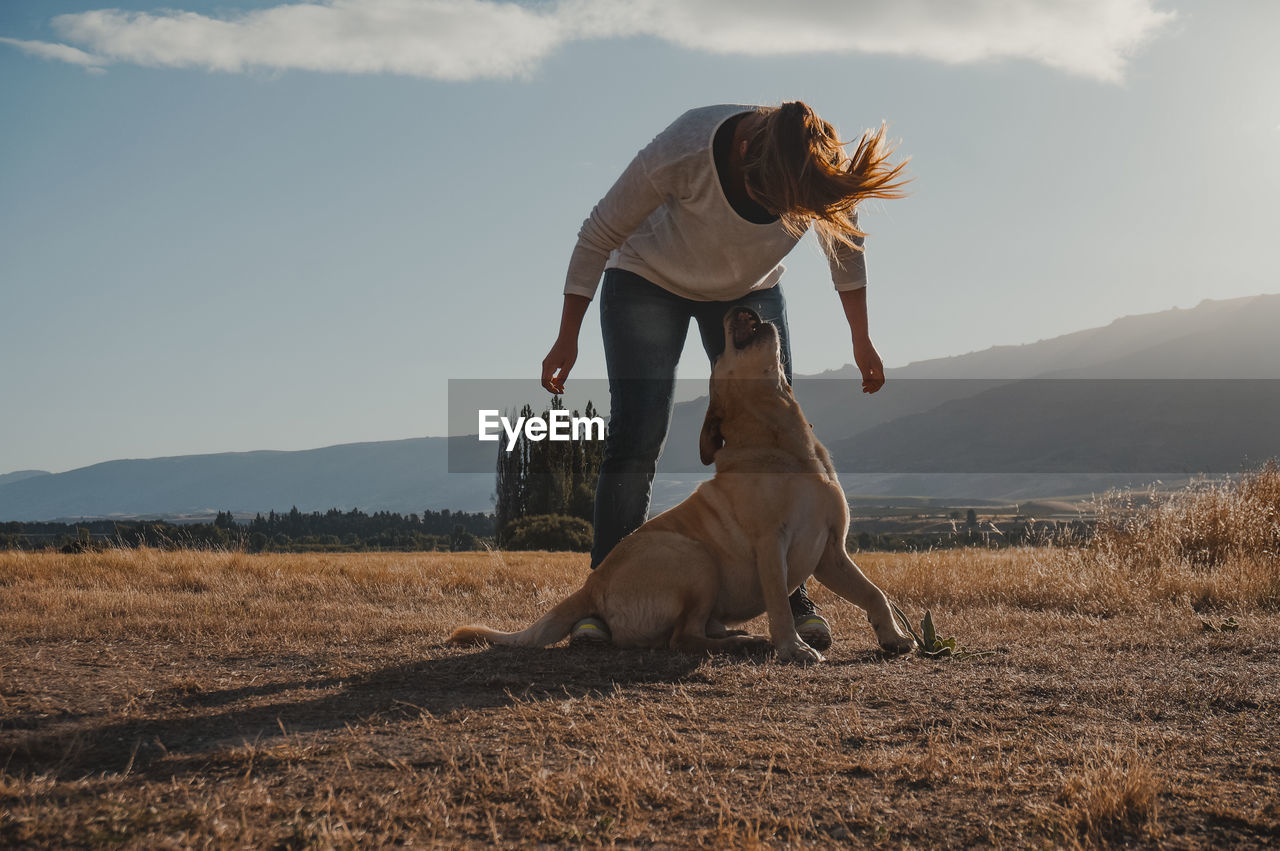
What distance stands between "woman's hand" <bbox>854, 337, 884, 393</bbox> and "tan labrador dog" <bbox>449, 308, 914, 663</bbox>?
23.9 inches

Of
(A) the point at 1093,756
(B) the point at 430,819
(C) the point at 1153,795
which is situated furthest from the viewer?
(A) the point at 1093,756

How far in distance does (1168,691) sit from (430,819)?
261cm

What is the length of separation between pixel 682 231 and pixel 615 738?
8.62 feet

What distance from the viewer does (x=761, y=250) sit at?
4398mm

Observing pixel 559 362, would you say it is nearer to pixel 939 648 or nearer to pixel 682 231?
pixel 682 231

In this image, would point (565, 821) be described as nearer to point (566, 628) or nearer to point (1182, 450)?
point (566, 628)

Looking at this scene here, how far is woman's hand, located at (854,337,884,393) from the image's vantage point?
15.5 ft

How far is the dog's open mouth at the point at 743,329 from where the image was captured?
427 centimetres

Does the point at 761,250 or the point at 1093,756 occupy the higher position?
the point at 761,250

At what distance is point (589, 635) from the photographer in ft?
13.5

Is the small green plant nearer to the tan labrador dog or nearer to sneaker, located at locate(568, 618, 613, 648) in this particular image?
the tan labrador dog

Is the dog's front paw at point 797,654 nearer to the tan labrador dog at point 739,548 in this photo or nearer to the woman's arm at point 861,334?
the tan labrador dog at point 739,548

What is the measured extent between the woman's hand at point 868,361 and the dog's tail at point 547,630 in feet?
5.79

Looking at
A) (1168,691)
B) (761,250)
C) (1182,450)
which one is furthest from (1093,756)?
(1182,450)
